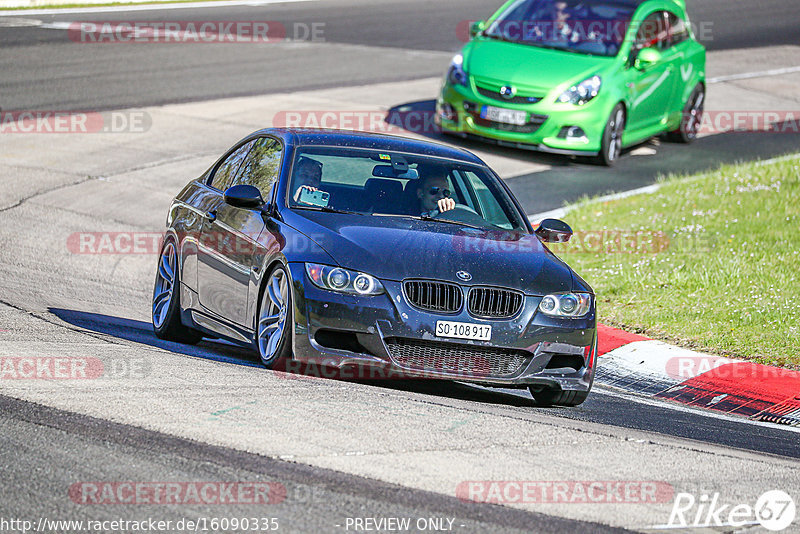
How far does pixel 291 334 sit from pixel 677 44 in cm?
1319

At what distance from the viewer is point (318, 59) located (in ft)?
76.9

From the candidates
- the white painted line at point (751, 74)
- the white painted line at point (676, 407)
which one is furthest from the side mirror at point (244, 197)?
the white painted line at point (751, 74)

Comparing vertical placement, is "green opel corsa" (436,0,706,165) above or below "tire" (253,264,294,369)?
below

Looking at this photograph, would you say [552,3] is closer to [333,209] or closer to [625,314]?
[625,314]

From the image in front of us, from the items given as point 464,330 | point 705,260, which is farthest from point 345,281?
point 705,260

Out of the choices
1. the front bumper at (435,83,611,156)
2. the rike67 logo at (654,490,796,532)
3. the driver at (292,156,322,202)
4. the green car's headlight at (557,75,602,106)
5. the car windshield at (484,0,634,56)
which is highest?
the driver at (292,156,322,202)

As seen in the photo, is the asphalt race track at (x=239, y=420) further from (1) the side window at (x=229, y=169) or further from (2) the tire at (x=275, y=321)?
(1) the side window at (x=229, y=169)

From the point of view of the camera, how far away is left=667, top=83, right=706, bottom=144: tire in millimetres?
19359

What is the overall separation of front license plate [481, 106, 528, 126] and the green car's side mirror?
6.43 feet

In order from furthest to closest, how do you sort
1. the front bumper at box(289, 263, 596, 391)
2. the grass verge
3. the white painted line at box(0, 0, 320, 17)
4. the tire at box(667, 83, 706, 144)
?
the white painted line at box(0, 0, 320, 17) → the tire at box(667, 83, 706, 144) → the grass verge → the front bumper at box(289, 263, 596, 391)

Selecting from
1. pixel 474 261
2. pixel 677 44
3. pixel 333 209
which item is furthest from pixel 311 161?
pixel 677 44

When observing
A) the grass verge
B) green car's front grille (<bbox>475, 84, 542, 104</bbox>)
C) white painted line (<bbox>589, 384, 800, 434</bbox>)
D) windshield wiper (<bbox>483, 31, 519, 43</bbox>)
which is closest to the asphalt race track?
white painted line (<bbox>589, 384, 800, 434</bbox>)

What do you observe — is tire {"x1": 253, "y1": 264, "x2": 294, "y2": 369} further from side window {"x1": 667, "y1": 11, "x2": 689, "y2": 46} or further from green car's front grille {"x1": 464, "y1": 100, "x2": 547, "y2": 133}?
side window {"x1": 667, "y1": 11, "x2": 689, "y2": 46}

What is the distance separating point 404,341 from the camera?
734cm
